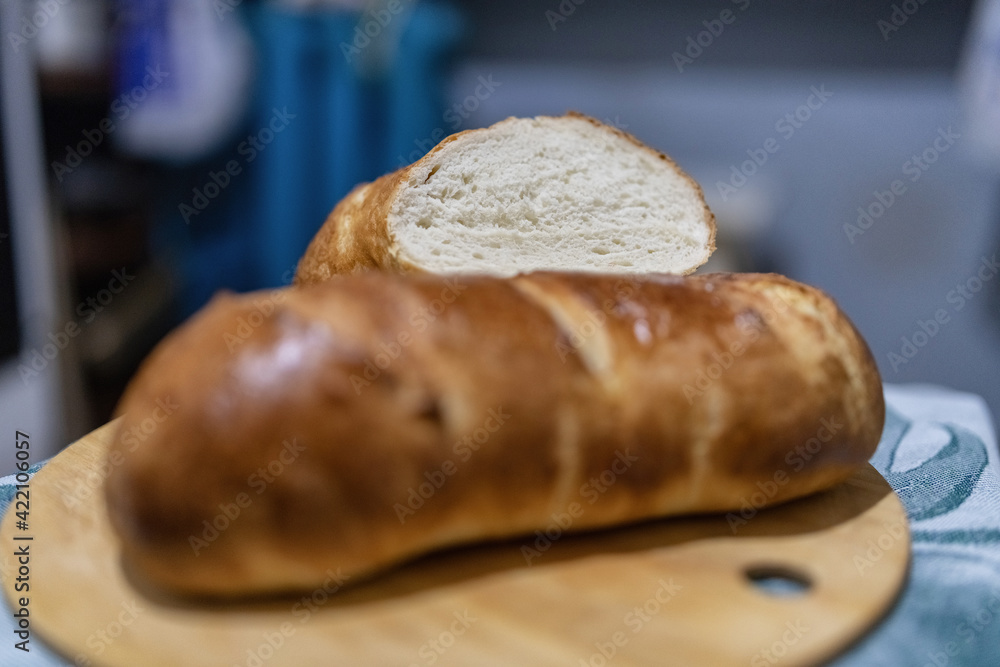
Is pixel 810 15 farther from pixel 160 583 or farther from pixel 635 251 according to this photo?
pixel 160 583

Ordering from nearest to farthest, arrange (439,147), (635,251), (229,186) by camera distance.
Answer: (439,147), (635,251), (229,186)

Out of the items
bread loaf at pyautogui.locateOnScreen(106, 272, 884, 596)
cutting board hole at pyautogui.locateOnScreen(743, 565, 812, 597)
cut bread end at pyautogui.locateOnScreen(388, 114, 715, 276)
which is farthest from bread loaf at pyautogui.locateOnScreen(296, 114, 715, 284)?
cutting board hole at pyautogui.locateOnScreen(743, 565, 812, 597)

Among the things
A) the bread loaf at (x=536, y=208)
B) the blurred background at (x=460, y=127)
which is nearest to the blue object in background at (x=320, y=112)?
the blurred background at (x=460, y=127)

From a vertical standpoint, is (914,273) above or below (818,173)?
Result: below

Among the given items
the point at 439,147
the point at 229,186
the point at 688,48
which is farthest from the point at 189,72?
the point at 439,147

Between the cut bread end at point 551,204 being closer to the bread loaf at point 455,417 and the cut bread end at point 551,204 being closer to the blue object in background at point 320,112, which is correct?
the bread loaf at point 455,417

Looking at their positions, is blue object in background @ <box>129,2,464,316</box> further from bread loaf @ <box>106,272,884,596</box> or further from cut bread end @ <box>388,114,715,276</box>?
bread loaf @ <box>106,272,884,596</box>
